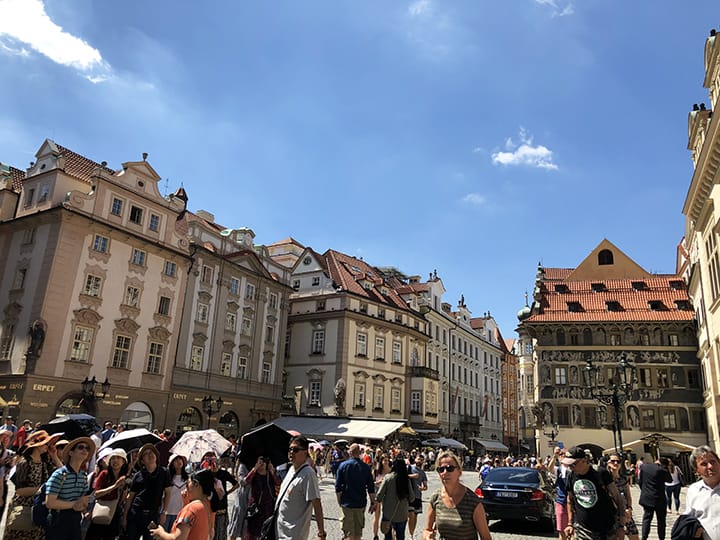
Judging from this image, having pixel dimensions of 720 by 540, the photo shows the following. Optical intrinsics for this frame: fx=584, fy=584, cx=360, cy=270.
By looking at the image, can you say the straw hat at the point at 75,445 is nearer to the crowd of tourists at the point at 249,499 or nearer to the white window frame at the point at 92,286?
the crowd of tourists at the point at 249,499

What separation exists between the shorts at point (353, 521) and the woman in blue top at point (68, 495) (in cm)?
406

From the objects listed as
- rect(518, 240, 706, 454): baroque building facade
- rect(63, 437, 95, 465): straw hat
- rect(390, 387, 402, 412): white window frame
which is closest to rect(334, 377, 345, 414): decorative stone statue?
rect(390, 387, 402, 412): white window frame

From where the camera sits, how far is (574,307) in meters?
45.5

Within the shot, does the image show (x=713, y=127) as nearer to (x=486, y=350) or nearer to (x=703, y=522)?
(x=703, y=522)

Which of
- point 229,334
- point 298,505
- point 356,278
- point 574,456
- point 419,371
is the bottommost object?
point 298,505

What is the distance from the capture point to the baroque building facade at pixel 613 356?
40812 mm

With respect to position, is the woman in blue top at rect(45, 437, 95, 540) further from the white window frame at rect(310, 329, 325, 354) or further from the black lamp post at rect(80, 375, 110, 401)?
the white window frame at rect(310, 329, 325, 354)

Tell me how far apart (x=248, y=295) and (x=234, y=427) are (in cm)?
913

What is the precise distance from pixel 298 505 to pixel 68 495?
2.38 metres

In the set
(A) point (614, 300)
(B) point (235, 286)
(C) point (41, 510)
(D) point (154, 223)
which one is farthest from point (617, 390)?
(D) point (154, 223)

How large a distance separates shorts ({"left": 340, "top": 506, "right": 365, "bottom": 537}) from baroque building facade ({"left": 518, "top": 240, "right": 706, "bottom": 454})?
117ft

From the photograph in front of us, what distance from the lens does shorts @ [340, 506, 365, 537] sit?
8867mm

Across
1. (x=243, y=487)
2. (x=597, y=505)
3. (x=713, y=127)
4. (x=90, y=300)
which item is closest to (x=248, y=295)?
(x=90, y=300)

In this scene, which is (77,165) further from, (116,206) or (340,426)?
(340,426)
